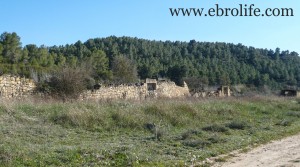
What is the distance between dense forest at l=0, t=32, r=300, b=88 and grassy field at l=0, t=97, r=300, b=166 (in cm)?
1995

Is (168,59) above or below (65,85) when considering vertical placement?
above

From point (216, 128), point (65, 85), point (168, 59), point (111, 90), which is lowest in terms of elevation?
point (216, 128)

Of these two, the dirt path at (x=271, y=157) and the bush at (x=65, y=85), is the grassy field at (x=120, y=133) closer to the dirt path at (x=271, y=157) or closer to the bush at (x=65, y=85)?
the dirt path at (x=271, y=157)

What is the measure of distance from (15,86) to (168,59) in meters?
54.0

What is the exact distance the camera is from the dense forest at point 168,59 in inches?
1754

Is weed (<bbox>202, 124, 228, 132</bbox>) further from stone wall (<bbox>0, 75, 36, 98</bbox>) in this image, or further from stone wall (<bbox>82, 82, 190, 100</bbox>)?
stone wall (<bbox>0, 75, 36, 98</bbox>)

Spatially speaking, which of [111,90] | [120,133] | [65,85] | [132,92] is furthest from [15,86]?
[132,92]

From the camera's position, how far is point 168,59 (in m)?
70.1

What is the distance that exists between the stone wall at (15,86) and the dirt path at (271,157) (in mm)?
10360

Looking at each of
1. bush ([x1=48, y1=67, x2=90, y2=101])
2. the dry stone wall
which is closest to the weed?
the dry stone wall

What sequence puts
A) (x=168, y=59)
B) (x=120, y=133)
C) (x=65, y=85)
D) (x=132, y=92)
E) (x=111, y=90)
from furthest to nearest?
(x=168, y=59) < (x=132, y=92) < (x=111, y=90) < (x=65, y=85) < (x=120, y=133)

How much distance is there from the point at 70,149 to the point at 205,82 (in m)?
45.6

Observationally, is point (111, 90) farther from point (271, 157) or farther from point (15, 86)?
point (271, 157)

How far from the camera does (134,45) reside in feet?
261
